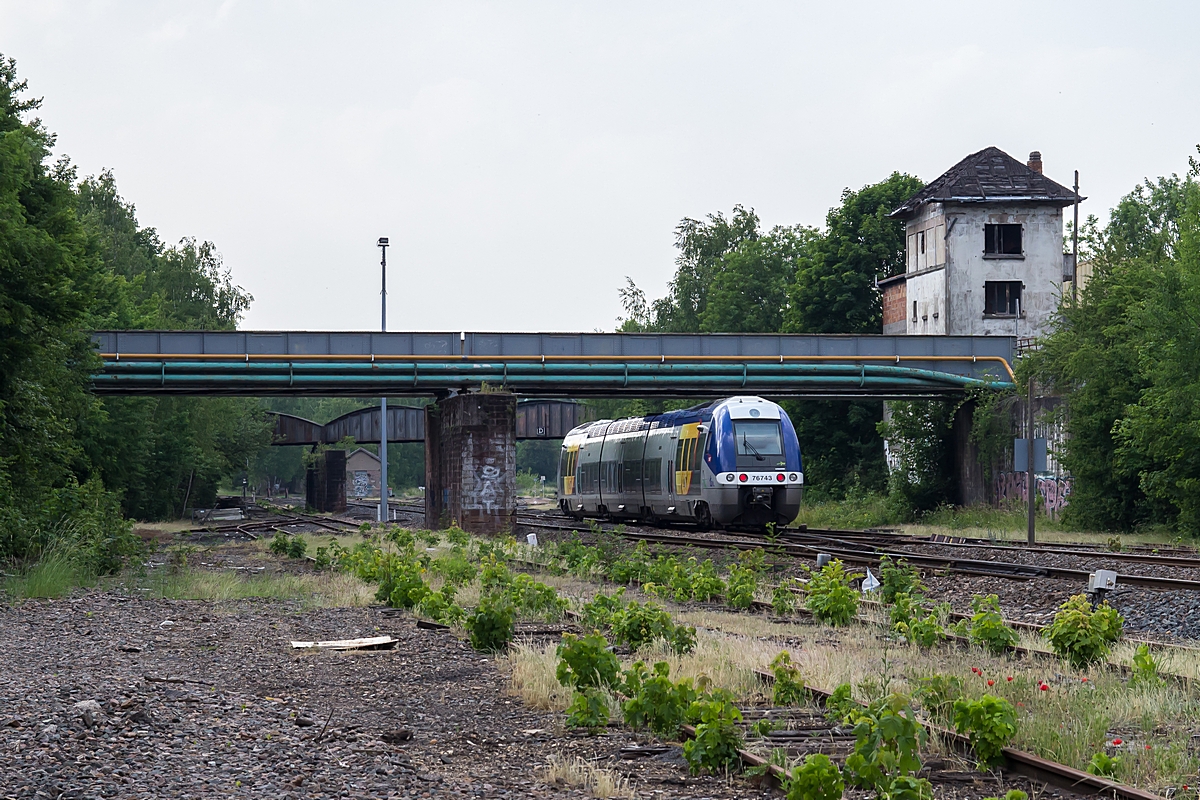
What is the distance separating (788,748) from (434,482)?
35153 millimetres

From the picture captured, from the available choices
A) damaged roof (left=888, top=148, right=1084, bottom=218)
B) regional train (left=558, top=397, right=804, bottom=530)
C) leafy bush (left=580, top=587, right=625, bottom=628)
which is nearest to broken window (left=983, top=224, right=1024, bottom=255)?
damaged roof (left=888, top=148, right=1084, bottom=218)

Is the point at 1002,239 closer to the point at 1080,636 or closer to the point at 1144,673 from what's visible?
the point at 1080,636

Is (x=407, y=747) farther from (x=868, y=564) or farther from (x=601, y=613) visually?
(x=868, y=564)

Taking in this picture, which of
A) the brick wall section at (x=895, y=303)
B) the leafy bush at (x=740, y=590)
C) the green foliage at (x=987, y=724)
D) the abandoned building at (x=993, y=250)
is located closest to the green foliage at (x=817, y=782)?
the green foliage at (x=987, y=724)

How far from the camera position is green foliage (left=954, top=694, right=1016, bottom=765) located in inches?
278

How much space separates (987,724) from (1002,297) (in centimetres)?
5404

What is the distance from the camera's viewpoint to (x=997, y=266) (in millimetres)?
57719

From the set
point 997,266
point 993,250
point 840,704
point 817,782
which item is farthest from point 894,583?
point 993,250

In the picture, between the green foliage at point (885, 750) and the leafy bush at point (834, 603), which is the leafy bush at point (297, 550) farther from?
the green foliage at point (885, 750)

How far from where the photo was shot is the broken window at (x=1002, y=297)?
58.1 meters

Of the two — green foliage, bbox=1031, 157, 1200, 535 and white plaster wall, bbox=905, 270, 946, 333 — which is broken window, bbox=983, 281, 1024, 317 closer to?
white plaster wall, bbox=905, 270, 946, 333

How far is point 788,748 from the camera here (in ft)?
25.0

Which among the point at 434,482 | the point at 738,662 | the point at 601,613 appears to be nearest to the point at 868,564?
the point at 601,613

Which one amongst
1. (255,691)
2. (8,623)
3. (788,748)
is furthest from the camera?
(8,623)
